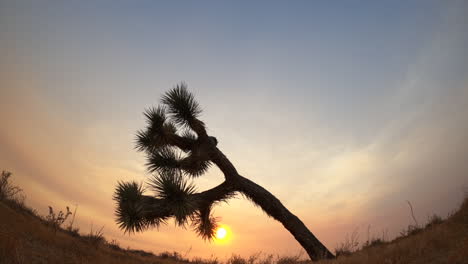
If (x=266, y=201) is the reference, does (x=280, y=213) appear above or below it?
below

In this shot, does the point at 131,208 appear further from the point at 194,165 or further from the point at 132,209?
the point at 194,165

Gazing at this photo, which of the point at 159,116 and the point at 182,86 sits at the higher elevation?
the point at 182,86

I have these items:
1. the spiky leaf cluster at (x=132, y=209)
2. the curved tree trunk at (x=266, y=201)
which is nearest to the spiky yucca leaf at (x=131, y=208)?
the spiky leaf cluster at (x=132, y=209)

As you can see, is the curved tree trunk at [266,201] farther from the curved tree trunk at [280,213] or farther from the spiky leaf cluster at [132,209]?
the spiky leaf cluster at [132,209]

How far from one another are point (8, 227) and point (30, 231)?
48 centimetres

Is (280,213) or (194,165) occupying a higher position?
(194,165)

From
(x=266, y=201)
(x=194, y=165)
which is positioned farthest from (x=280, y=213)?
(x=194, y=165)

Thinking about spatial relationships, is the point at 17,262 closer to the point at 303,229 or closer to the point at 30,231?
the point at 30,231

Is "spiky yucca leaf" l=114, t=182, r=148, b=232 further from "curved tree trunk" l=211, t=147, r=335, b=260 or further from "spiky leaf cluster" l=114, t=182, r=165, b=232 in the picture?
"curved tree trunk" l=211, t=147, r=335, b=260

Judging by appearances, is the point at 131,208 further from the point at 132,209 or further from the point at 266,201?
the point at 266,201

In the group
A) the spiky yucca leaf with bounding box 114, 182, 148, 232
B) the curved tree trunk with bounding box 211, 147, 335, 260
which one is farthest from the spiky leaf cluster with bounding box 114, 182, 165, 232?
the curved tree trunk with bounding box 211, 147, 335, 260

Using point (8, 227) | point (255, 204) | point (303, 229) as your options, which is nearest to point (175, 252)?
point (255, 204)

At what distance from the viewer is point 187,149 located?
475 inches

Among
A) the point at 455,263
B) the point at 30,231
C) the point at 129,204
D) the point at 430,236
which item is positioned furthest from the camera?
the point at 129,204
